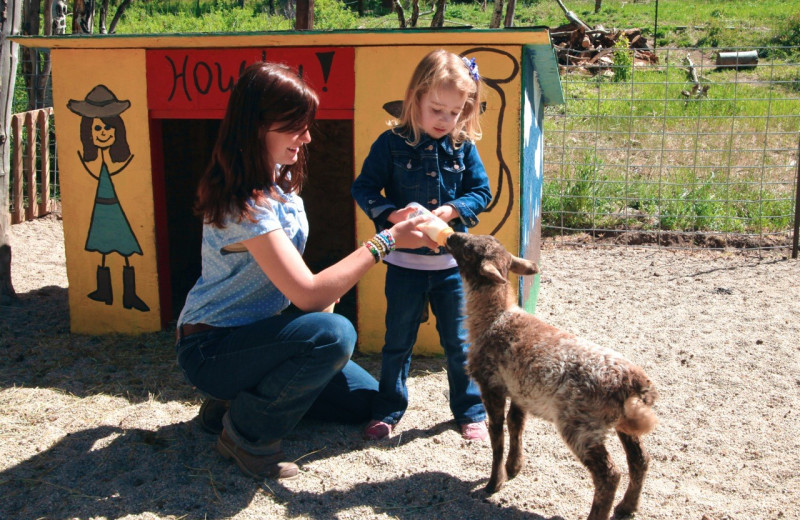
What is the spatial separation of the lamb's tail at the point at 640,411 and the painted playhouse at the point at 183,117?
2048 mm

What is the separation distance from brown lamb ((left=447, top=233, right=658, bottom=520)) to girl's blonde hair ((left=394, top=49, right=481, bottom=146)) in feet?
2.21

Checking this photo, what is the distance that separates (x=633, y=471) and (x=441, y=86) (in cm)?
189

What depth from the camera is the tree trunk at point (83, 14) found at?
9.64 meters

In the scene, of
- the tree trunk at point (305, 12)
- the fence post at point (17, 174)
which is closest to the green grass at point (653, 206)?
the tree trunk at point (305, 12)

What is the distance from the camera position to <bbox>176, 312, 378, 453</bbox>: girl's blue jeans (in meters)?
3.17

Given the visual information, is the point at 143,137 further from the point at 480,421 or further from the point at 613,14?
the point at 613,14

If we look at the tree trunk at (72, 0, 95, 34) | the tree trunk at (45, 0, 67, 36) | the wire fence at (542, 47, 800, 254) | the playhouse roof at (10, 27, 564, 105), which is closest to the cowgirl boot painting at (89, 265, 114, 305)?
the playhouse roof at (10, 27, 564, 105)

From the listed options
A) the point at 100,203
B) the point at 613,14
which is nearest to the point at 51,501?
the point at 100,203

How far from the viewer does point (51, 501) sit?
3.13 m

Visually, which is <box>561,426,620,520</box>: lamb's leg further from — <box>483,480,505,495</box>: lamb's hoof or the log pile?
the log pile

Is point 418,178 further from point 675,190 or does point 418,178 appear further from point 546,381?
point 675,190

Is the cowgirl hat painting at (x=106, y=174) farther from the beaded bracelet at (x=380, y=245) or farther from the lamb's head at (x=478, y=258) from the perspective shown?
the lamb's head at (x=478, y=258)

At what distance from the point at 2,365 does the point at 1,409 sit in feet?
2.51

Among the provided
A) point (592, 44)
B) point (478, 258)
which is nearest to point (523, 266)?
point (478, 258)
